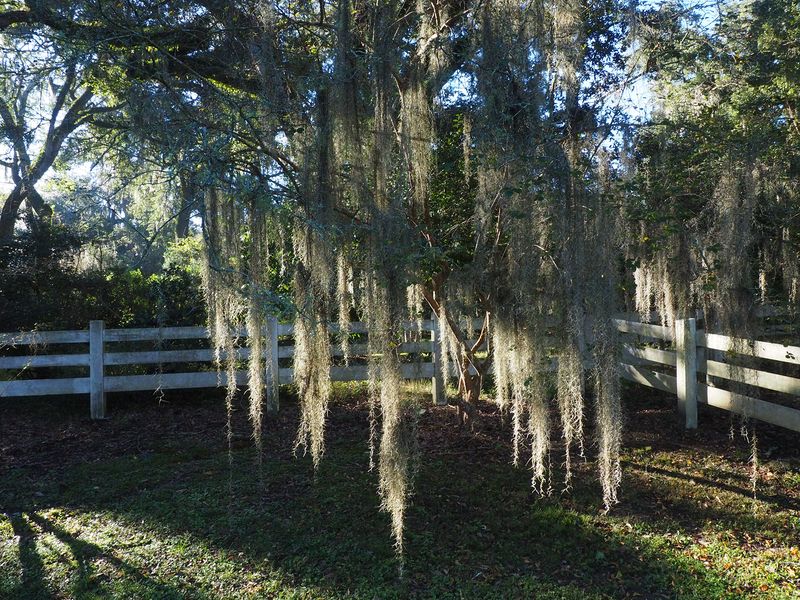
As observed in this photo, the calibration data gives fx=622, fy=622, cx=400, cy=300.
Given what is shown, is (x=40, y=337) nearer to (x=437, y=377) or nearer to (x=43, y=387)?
(x=43, y=387)

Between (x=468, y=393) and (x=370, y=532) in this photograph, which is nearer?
(x=370, y=532)

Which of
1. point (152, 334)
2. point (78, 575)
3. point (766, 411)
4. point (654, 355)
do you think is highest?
point (152, 334)

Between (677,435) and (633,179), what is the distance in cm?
256

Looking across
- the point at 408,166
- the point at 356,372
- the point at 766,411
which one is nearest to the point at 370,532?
the point at 408,166

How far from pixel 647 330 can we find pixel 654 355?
272 mm

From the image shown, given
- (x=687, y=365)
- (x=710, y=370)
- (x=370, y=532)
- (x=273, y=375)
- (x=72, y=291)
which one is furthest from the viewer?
(x=72, y=291)

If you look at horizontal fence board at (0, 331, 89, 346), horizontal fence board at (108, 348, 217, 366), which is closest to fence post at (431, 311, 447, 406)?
horizontal fence board at (108, 348, 217, 366)

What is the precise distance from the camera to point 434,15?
4570 millimetres

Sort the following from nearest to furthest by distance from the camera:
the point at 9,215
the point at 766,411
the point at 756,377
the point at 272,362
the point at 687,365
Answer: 1. the point at 756,377
2. the point at 766,411
3. the point at 687,365
4. the point at 272,362
5. the point at 9,215

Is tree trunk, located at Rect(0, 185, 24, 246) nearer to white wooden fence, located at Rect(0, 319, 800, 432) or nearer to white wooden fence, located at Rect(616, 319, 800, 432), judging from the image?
white wooden fence, located at Rect(0, 319, 800, 432)

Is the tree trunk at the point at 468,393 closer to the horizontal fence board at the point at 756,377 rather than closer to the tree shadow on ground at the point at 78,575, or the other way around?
the horizontal fence board at the point at 756,377

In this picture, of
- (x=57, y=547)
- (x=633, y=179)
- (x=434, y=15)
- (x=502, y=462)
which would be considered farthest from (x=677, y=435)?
(x=57, y=547)

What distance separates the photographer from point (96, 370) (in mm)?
6621

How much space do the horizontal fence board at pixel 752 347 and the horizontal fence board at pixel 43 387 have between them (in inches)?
243
